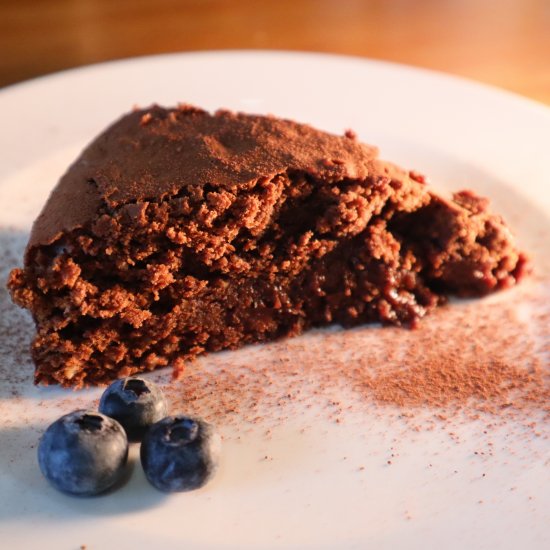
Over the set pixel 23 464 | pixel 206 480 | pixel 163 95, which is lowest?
pixel 206 480

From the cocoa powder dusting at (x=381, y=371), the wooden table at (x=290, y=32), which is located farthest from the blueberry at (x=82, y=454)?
the wooden table at (x=290, y=32)

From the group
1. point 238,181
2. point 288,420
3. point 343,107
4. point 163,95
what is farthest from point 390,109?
point 288,420

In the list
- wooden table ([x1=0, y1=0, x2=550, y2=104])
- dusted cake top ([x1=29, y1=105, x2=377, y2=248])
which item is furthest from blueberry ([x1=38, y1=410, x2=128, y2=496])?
wooden table ([x1=0, y1=0, x2=550, y2=104])

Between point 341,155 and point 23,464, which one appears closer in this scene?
point 23,464

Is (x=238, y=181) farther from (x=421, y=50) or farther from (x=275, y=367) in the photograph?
(x=421, y=50)

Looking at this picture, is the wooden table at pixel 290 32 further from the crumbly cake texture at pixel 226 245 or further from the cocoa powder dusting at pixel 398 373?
the cocoa powder dusting at pixel 398 373

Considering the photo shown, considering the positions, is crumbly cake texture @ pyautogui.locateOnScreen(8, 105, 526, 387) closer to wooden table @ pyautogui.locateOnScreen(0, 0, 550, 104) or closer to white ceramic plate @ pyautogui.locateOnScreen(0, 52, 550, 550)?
white ceramic plate @ pyautogui.locateOnScreen(0, 52, 550, 550)
